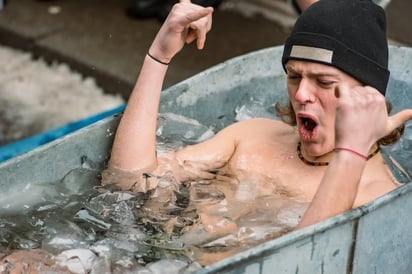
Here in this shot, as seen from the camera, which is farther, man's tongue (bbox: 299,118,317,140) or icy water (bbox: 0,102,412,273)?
man's tongue (bbox: 299,118,317,140)

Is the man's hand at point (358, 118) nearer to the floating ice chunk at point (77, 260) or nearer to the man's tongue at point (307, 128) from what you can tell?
the man's tongue at point (307, 128)

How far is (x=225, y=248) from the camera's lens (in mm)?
2492

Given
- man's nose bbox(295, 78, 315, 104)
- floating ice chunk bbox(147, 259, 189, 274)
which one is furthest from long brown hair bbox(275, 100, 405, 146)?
floating ice chunk bbox(147, 259, 189, 274)

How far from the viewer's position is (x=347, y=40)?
102 inches

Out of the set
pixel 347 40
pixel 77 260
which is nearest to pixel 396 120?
pixel 347 40

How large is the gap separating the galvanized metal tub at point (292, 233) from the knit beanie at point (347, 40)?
1.37 ft

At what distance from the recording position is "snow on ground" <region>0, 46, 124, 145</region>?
177 inches

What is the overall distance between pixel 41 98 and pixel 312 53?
93.8 inches

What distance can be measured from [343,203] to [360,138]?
0.17m

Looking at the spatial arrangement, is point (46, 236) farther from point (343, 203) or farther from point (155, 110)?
point (343, 203)

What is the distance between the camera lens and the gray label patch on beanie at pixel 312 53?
258cm

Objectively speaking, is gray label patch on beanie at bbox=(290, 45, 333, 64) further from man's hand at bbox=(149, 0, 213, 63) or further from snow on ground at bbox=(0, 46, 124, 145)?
snow on ground at bbox=(0, 46, 124, 145)

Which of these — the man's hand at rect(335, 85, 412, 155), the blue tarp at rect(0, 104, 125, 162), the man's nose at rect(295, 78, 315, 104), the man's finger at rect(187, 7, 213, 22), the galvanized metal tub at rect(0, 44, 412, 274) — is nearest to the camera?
the galvanized metal tub at rect(0, 44, 412, 274)

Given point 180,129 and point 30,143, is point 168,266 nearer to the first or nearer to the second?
point 180,129
